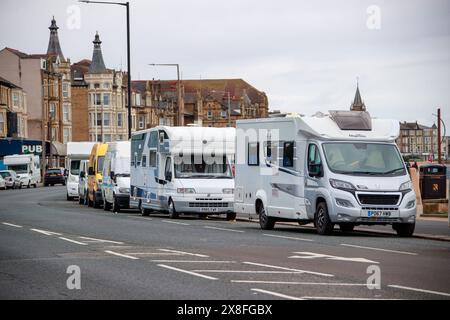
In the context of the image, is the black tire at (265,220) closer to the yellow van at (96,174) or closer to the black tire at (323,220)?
the black tire at (323,220)

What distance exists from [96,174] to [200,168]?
14125mm

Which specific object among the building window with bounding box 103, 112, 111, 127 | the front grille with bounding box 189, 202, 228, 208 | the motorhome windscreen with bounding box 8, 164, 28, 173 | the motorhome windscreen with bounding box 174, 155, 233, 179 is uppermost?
the building window with bounding box 103, 112, 111, 127

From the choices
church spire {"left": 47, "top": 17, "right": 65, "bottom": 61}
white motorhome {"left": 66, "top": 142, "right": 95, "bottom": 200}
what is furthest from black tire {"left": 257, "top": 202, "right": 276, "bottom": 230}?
church spire {"left": 47, "top": 17, "right": 65, "bottom": 61}

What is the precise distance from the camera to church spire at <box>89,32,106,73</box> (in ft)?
501

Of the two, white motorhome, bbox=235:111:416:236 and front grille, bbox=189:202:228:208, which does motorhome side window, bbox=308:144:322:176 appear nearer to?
white motorhome, bbox=235:111:416:236

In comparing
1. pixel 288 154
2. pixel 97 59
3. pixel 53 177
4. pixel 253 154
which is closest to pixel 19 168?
pixel 53 177

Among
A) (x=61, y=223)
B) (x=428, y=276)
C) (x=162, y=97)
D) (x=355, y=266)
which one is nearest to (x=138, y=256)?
(x=355, y=266)

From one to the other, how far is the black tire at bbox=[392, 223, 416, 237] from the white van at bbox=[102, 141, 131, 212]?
1857 centimetres

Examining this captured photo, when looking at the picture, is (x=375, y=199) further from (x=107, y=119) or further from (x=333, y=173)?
(x=107, y=119)

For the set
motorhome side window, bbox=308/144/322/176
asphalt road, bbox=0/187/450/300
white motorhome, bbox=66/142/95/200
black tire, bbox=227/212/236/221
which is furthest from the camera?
white motorhome, bbox=66/142/95/200

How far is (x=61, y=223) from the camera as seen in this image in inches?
1151

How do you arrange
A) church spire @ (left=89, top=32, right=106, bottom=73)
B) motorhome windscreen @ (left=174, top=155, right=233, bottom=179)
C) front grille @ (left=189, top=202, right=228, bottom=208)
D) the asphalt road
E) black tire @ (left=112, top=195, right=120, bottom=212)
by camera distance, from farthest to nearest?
church spire @ (left=89, top=32, right=106, bottom=73) → black tire @ (left=112, top=195, right=120, bottom=212) → motorhome windscreen @ (left=174, top=155, right=233, bottom=179) → front grille @ (left=189, top=202, right=228, bottom=208) → the asphalt road

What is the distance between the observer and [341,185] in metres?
23.7
